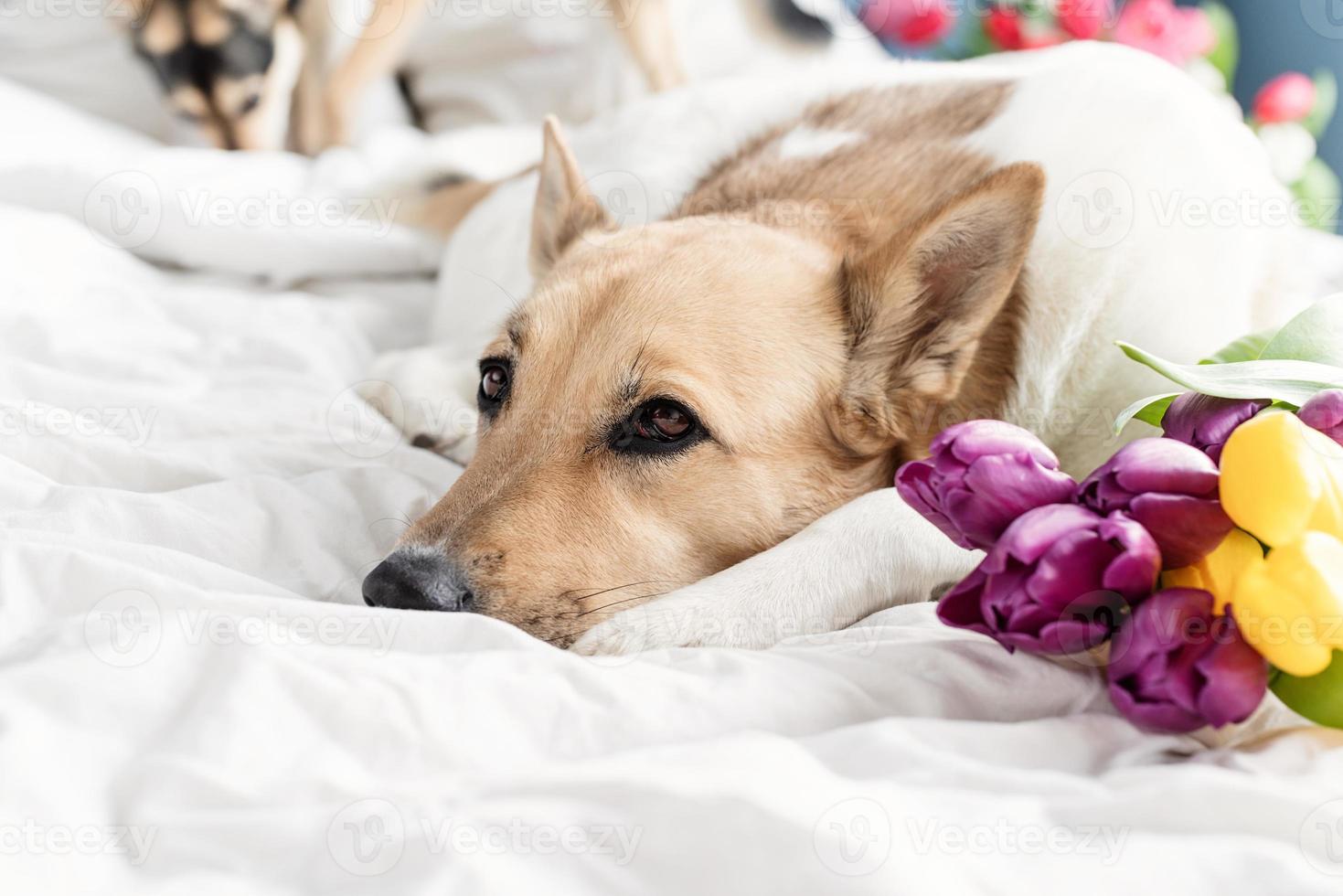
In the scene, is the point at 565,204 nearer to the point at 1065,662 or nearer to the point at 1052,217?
the point at 1052,217

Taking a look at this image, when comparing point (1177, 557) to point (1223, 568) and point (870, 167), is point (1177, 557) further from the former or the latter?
point (870, 167)

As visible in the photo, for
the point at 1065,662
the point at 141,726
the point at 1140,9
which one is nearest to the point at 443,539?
the point at 141,726

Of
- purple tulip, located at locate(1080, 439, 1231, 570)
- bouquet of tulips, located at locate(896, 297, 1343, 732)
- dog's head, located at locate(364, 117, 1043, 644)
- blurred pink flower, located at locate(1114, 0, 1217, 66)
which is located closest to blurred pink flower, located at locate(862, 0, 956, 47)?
blurred pink flower, located at locate(1114, 0, 1217, 66)

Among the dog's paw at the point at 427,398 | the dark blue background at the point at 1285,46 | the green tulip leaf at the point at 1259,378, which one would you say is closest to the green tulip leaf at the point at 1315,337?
the green tulip leaf at the point at 1259,378

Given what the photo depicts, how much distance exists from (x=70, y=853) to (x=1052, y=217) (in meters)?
1.75

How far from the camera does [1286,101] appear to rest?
4113 millimetres

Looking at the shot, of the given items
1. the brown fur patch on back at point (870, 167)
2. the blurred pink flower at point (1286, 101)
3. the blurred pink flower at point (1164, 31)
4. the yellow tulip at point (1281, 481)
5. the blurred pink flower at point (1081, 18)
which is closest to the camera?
the yellow tulip at point (1281, 481)

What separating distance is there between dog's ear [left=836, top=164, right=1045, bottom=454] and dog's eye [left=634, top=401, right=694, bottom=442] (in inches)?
11.1

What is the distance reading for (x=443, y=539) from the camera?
1.54 m

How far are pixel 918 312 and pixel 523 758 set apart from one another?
1.06 m

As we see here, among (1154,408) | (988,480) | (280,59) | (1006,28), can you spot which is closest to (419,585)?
(988,480)

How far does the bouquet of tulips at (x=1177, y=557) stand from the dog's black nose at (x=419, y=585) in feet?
2.18

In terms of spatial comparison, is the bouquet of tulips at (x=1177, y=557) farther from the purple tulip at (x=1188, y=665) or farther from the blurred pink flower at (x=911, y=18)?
the blurred pink flower at (x=911, y=18)

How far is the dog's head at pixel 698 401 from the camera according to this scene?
1.58m
